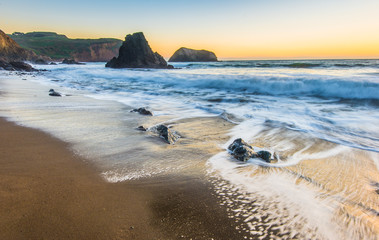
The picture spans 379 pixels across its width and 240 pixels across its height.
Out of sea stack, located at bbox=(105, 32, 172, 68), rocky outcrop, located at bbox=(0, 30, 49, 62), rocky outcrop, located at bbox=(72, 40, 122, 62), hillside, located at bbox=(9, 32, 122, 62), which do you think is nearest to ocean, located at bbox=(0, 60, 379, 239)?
sea stack, located at bbox=(105, 32, 172, 68)

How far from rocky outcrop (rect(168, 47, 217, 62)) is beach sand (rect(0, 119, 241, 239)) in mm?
98542

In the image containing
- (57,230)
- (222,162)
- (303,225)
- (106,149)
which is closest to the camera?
(57,230)

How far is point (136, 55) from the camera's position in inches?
1439

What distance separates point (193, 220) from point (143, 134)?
1906mm

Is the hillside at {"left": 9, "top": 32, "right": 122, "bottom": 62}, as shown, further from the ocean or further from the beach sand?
the beach sand

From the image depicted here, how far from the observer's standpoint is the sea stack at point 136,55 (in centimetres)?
3609

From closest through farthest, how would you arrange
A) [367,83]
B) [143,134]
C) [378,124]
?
[143,134] → [378,124] → [367,83]

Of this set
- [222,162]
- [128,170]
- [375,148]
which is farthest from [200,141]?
[375,148]

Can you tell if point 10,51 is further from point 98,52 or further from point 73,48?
point 98,52

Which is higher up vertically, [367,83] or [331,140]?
[367,83]

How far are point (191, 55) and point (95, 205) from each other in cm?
10013

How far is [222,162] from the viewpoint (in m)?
2.25

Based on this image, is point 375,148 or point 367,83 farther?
point 367,83

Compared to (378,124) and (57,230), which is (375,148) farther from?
(57,230)
